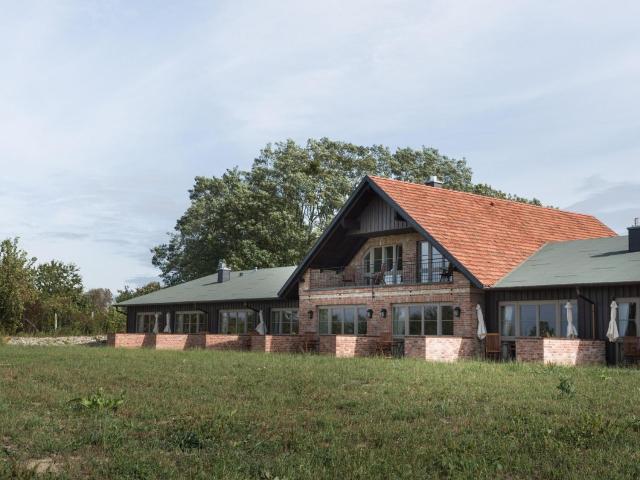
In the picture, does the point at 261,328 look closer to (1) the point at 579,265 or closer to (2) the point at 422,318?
(2) the point at 422,318

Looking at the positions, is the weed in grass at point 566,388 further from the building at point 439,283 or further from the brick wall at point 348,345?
the brick wall at point 348,345

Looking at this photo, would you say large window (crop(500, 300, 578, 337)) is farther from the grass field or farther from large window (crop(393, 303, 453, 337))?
the grass field

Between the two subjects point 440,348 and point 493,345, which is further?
point 493,345

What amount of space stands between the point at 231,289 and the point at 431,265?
48.2ft

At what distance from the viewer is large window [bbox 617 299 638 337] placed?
78.0 feet

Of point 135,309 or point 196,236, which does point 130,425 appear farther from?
point 196,236

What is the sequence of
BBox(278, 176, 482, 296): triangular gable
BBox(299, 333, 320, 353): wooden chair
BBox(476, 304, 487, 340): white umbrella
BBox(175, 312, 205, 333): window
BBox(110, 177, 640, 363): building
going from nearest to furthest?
BBox(110, 177, 640, 363): building
BBox(476, 304, 487, 340): white umbrella
BBox(278, 176, 482, 296): triangular gable
BBox(299, 333, 320, 353): wooden chair
BBox(175, 312, 205, 333): window

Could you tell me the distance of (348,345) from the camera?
29031 mm

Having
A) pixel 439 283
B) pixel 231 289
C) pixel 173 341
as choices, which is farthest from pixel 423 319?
pixel 231 289

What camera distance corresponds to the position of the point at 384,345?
95.9ft

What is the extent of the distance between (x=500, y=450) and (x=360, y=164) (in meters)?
49.9

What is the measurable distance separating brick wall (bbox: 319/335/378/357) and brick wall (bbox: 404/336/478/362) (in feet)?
10.1

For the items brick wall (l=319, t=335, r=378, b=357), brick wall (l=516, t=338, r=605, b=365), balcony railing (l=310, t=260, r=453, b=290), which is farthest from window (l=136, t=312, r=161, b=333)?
brick wall (l=516, t=338, r=605, b=365)

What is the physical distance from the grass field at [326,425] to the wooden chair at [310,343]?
12617 mm
